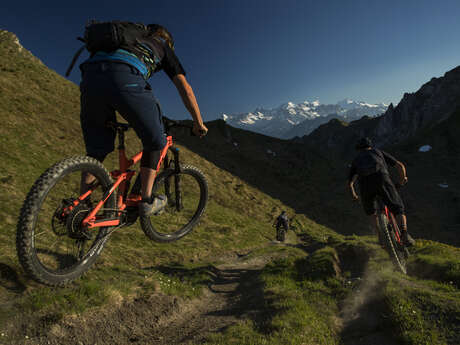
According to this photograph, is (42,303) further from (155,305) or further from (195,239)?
(195,239)

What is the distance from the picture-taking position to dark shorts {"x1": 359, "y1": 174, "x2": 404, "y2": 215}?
7152 millimetres

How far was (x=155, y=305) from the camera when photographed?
4.96m

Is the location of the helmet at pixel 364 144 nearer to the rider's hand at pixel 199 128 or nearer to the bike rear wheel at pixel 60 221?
the rider's hand at pixel 199 128

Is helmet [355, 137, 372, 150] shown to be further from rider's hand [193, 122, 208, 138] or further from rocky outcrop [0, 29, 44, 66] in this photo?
rocky outcrop [0, 29, 44, 66]

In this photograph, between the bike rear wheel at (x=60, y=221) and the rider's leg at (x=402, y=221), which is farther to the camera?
the rider's leg at (x=402, y=221)

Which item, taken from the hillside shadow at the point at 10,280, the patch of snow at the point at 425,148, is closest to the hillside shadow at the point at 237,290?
the hillside shadow at the point at 10,280

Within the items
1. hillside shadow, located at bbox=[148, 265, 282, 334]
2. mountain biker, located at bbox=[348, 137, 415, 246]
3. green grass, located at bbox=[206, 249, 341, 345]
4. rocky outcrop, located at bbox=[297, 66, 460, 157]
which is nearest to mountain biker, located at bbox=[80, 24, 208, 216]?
green grass, located at bbox=[206, 249, 341, 345]

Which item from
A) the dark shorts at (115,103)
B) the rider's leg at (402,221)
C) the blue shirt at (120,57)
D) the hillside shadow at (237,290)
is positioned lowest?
the hillside shadow at (237,290)

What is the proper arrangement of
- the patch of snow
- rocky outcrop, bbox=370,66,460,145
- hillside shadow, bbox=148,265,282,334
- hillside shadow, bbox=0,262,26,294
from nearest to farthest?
hillside shadow, bbox=0,262,26,294
hillside shadow, bbox=148,265,282,334
the patch of snow
rocky outcrop, bbox=370,66,460,145

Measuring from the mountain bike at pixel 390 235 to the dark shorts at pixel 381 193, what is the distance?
15 cm

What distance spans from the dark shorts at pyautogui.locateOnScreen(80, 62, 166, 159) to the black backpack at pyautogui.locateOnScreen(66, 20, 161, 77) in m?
0.25

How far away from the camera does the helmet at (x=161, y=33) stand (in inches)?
157

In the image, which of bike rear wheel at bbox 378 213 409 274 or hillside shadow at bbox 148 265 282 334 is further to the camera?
bike rear wheel at bbox 378 213 409 274

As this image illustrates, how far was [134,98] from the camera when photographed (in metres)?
3.63
